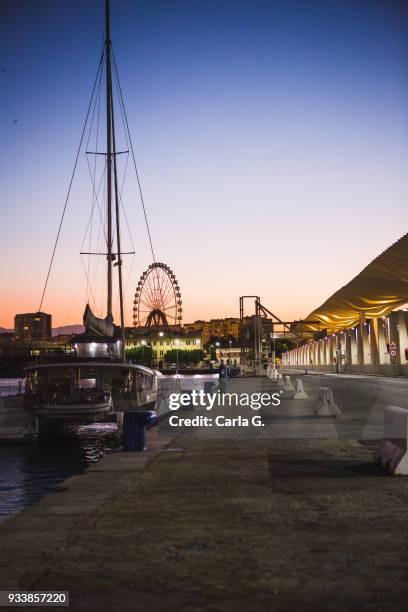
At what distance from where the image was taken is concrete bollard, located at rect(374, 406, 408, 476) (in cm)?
1181

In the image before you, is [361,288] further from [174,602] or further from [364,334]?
[174,602]

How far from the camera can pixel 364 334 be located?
92.5m

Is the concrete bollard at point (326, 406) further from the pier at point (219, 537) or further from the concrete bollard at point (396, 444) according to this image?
the concrete bollard at point (396, 444)

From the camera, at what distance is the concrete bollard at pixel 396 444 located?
11.8 meters

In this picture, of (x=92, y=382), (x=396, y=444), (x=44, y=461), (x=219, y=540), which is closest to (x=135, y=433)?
(x=396, y=444)

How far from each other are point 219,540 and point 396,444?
5808 mm

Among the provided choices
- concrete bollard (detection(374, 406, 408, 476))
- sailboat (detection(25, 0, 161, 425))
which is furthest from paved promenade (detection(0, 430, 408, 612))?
sailboat (detection(25, 0, 161, 425))

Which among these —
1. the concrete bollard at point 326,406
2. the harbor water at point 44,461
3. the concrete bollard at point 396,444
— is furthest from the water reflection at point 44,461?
the concrete bollard at point 326,406

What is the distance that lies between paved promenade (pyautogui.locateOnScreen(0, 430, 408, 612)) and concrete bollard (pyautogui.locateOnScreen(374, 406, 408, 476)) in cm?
31

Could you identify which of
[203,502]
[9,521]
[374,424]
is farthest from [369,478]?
[374,424]

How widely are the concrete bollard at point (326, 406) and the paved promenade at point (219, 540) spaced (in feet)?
41.8

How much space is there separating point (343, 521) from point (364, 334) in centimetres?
8653

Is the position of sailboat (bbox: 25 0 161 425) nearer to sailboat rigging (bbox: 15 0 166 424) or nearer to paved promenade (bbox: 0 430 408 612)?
sailboat rigging (bbox: 15 0 166 424)

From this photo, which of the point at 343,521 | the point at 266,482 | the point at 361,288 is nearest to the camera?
the point at 343,521
